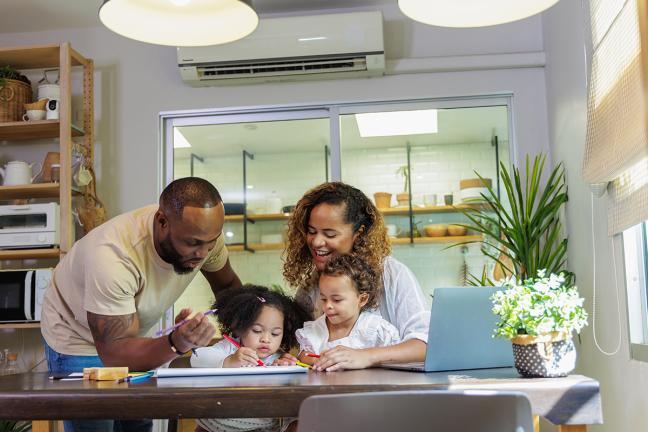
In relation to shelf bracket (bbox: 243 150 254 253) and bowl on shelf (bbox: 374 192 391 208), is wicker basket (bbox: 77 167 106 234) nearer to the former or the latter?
shelf bracket (bbox: 243 150 254 253)

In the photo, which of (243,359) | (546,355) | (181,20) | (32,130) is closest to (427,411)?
(546,355)

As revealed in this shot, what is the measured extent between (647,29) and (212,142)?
308 cm

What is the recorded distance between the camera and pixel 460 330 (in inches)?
66.6

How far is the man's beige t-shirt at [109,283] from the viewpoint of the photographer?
2.17 m

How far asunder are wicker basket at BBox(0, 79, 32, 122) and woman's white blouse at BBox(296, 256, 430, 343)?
3.04 meters

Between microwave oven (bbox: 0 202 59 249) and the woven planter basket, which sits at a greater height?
microwave oven (bbox: 0 202 59 249)

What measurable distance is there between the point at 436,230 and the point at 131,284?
8.26 ft

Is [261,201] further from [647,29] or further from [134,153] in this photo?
[647,29]

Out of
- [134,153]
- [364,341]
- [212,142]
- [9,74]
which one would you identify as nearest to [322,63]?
[212,142]

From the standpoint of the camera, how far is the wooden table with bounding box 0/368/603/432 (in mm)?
1345

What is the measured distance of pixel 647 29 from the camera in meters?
2.09

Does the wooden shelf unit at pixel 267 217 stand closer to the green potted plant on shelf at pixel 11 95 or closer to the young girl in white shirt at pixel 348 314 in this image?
the green potted plant on shelf at pixel 11 95

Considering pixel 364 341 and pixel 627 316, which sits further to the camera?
pixel 627 316

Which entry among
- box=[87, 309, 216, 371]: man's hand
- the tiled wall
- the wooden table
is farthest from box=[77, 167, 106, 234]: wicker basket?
the wooden table
